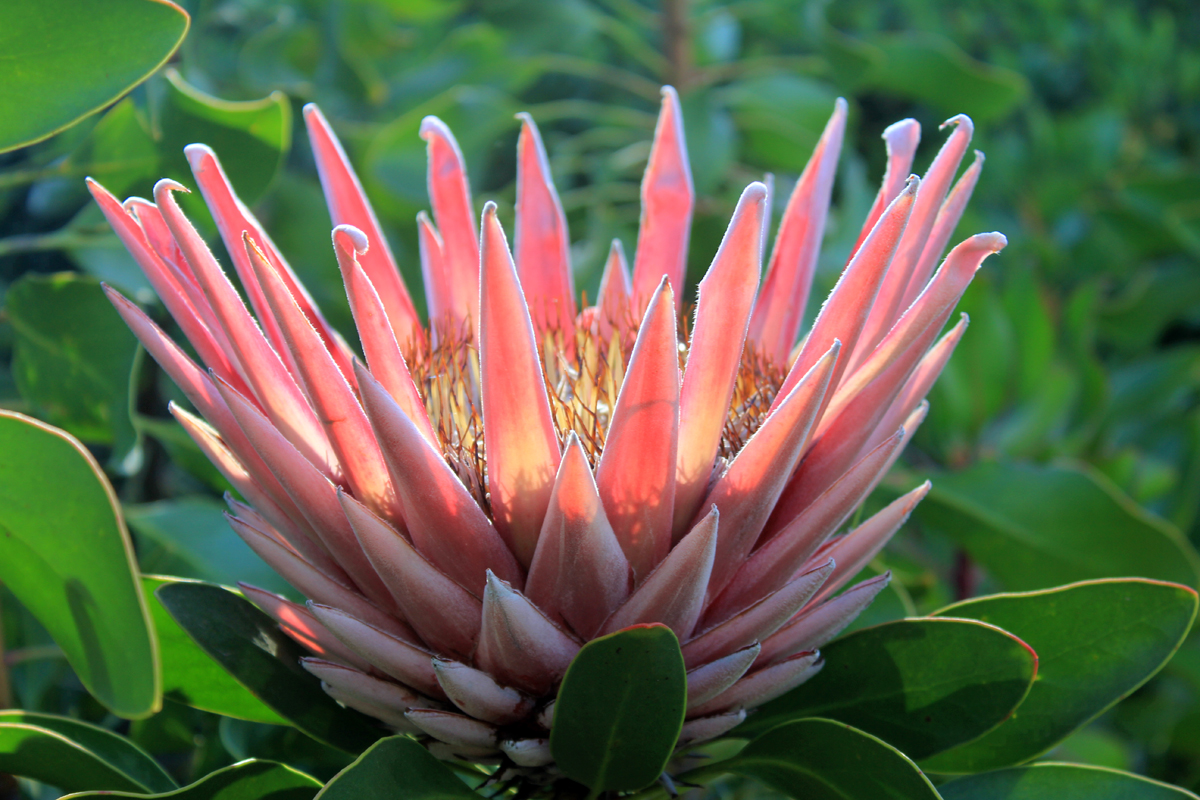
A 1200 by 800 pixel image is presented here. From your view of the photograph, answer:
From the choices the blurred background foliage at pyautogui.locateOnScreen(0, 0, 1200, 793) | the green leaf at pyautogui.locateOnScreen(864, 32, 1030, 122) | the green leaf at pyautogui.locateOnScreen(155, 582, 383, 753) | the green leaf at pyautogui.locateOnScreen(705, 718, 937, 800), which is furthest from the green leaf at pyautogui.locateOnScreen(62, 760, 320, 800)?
the green leaf at pyautogui.locateOnScreen(864, 32, 1030, 122)

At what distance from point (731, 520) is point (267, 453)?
0.29 m

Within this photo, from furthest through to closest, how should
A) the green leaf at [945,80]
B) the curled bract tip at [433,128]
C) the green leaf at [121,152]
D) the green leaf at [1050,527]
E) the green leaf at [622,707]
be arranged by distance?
the green leaf at [945,80] → the green leaf at [1050,527] → the green leaf at [121,152] → the curled bract tip at [433,128] → the green leaf at [622,707]

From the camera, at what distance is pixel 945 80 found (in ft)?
6.38

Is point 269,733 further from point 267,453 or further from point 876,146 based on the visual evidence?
point 876,146

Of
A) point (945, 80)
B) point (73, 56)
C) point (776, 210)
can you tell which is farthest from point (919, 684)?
point (945, 80)

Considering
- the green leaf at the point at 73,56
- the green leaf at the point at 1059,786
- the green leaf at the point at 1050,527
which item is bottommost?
the green leaf at the point at 1050,527

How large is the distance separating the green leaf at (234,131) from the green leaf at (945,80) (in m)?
1.42

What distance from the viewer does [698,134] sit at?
6.38 ft

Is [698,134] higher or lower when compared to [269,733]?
higher

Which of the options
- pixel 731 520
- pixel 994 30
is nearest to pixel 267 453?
pixel 731 520

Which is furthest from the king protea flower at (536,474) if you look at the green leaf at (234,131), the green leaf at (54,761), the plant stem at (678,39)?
the plant stem at (678,39)

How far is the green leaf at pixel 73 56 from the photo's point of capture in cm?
67

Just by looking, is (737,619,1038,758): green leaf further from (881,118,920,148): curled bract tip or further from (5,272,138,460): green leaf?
(5,272,138,460): green leaf

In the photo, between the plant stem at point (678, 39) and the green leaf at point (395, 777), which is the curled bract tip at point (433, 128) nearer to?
the green leaf at point (395, 777)
